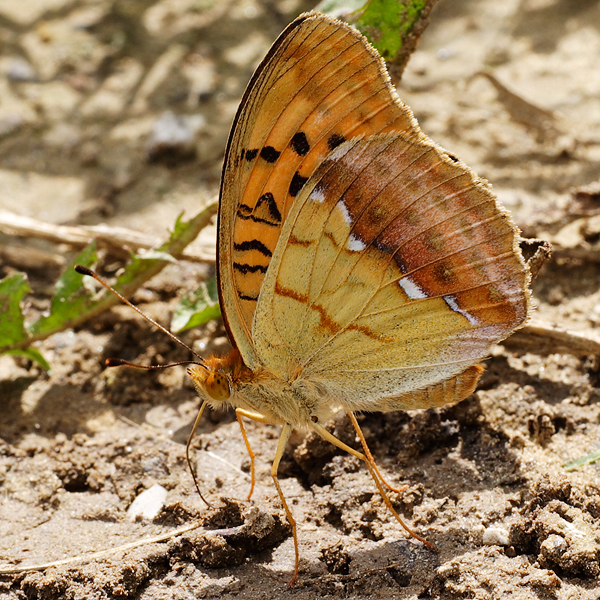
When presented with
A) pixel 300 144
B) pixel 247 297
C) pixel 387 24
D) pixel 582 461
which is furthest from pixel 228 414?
pixel 387 24

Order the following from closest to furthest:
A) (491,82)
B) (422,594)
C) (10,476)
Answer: (422,594), (10,476), (491,82)

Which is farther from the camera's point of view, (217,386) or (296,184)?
(217,386)

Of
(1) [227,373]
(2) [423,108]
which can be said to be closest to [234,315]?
(1) [227,373]

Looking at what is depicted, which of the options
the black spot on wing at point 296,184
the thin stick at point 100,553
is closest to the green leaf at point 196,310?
the black spot on wing at point 296,184

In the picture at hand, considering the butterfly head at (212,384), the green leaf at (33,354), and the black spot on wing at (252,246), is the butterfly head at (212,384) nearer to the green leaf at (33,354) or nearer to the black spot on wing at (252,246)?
the black spot on wing at (252,246)

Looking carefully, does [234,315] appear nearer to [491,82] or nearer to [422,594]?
[422,594]

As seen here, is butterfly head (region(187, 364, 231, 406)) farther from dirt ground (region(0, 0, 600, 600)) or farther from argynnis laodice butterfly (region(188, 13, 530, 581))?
dirt ground (region(0, 0, 600, 600))

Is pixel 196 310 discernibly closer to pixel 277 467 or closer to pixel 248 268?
pixel 248 268
